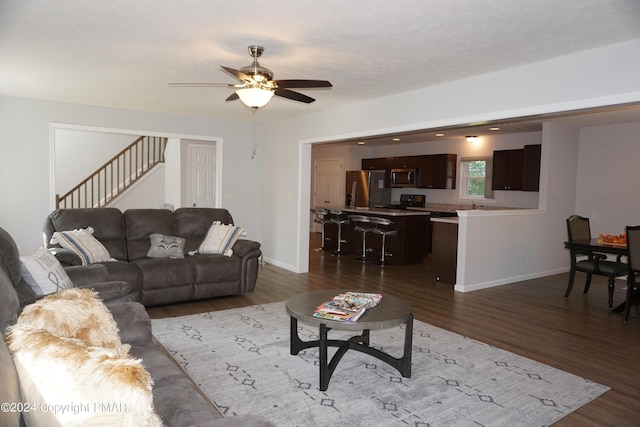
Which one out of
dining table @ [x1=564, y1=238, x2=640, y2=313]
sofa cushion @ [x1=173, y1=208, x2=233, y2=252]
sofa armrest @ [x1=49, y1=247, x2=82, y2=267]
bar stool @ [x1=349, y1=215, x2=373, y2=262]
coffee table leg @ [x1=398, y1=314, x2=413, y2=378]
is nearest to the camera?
coffee table leg @ [x1=398, y1=314, x2=413, y2=378]

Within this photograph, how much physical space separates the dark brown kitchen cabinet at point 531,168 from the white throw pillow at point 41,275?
7171 mm

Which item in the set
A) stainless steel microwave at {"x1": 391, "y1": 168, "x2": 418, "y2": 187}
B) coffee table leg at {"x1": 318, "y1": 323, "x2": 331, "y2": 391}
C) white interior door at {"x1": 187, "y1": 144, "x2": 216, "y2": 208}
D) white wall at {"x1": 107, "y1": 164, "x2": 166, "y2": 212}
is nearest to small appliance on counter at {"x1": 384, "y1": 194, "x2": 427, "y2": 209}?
stainless steel microwave at {"x1": 391, "y1": 168, "x2": 418, "y2": 187}

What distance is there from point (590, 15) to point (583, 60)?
2.64 feet

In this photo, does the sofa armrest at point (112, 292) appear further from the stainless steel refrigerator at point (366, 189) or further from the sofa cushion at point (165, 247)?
the stainless steel refrigerator at point (366, 189)

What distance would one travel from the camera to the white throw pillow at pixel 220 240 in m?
5.11

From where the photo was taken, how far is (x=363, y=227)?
777cm

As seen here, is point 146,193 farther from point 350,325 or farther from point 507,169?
point 350,325

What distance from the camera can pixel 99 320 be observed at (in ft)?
6.49

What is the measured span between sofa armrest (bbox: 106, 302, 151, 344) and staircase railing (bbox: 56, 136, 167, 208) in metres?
7.02

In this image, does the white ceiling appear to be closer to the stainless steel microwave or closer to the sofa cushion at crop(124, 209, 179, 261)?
the sofa cushion at crop(124, 209, 179, 261)

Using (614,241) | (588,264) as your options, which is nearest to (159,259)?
(588,264)

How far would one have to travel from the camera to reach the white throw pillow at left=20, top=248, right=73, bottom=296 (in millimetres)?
2588

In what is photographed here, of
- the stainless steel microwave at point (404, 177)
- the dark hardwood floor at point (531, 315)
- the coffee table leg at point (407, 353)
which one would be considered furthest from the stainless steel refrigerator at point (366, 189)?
the coffee table leg at point (407, 353)

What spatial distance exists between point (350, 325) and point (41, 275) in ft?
6.37
